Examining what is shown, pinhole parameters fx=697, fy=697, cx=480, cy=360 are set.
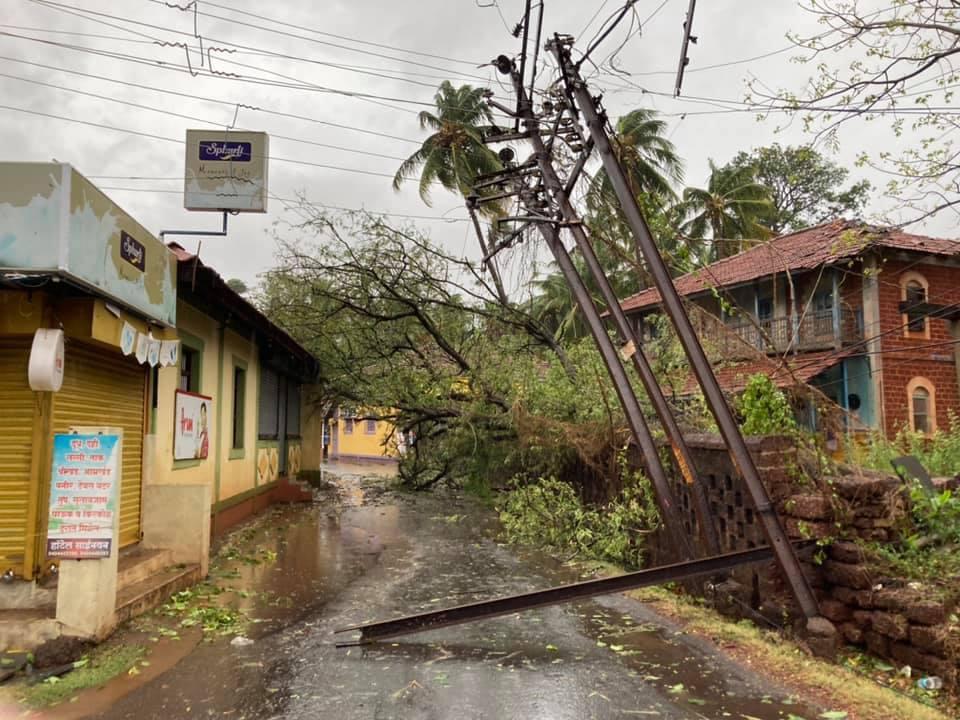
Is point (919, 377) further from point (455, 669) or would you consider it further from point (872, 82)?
point (455, 669)

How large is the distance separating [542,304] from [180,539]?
90.5 ft

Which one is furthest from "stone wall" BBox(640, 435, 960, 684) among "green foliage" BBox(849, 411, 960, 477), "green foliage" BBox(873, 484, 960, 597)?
"green foliage" BBox(849, 411, 960, 477)

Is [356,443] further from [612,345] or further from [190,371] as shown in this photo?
[612,345]

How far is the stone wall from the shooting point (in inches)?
189

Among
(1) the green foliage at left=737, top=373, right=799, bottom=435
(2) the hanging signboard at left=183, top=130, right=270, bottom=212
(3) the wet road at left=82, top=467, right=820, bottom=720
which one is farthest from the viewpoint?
(2) the hanging signboard at left=183, top=130, right=270, bottom=212

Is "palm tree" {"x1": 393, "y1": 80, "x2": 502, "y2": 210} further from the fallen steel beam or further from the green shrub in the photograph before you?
the fallen steel beam

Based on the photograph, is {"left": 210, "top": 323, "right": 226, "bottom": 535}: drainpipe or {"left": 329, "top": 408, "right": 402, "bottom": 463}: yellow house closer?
{"left": 210, "top": 323, "right": 226, "bottom": 535}: drainpipe

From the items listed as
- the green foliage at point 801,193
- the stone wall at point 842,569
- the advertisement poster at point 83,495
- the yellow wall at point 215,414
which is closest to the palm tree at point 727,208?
the green foliage at point 801,193

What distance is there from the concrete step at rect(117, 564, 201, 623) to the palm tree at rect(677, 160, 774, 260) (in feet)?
77.3

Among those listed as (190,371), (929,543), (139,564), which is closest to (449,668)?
(139,564)

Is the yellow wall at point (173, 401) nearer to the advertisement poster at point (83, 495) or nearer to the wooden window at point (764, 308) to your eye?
the advertisement poster at point (83, 495)

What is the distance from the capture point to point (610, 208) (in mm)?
8945

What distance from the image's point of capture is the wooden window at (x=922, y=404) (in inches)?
719

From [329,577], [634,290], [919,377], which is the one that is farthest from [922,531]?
[634,290]
